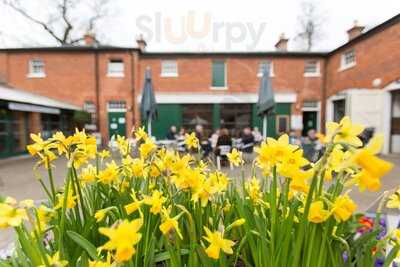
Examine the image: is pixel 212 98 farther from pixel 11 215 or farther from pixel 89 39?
pixel 11 215

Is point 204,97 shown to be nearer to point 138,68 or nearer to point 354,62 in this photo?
point 138,68

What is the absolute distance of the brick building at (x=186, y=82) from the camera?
49.4 ft

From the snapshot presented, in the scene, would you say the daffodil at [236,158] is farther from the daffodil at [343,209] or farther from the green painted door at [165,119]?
the green painted door at [165,119]

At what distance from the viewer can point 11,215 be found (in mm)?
773

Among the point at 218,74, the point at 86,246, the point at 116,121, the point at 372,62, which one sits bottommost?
the point at 86,246

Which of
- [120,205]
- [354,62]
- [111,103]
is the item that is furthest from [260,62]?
[120,205]

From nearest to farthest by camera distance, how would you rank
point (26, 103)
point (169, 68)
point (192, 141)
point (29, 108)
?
point (192, 141), point (26, 103), point (29, 108), point (169, 68)

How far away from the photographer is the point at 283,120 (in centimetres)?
1583

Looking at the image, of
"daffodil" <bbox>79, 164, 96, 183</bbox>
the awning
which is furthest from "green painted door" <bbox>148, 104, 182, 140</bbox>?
"daffodil" <bbox>79, 164, 96, 183</bbox>

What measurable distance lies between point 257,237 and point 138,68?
15399 mm

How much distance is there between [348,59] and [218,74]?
6911 mm

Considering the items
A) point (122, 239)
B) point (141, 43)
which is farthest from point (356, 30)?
point (122, 239)

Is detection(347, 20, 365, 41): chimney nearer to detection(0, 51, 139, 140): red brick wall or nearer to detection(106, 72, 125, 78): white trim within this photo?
detection(0, 51, 139, 140): red brick wall

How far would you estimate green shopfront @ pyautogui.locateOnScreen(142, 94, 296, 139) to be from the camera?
617 inches
